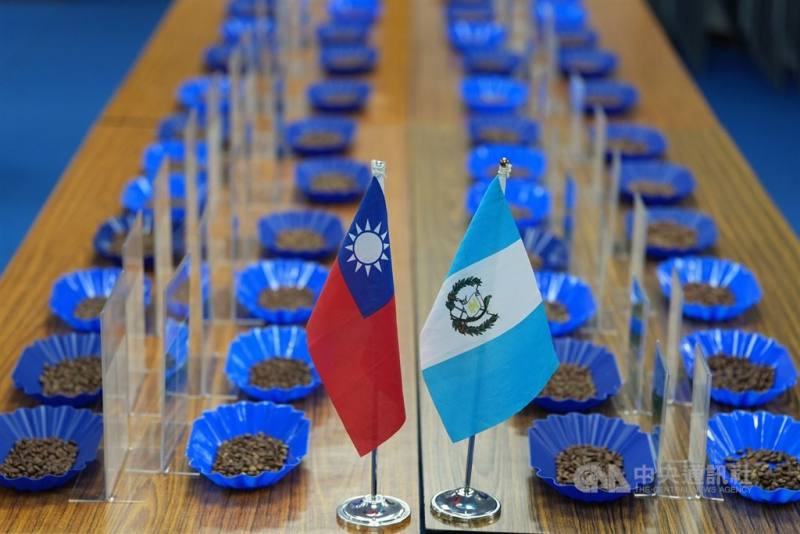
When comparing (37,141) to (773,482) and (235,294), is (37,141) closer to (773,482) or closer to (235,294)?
(235,294)

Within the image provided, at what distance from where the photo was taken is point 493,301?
7.25 ft

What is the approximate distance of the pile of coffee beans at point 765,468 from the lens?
2.38m

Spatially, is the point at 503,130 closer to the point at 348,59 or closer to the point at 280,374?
the point at 348,59

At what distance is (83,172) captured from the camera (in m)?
4.11

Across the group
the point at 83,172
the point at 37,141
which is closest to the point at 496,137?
the point at 83,172

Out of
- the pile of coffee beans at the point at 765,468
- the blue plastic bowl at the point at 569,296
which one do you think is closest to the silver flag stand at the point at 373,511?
the pile of coffee beans at the point at 765,468

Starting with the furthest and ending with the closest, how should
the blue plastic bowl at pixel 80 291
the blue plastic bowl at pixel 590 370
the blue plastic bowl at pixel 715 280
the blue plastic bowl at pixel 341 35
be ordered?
1. the blue plastic bowl at pixel 341 35
2. the blue plastic bowl at pixel 715 280
3. the blue plastic bowl at pixel 80 291
4. the blue plastic bowl at pixel 590 370

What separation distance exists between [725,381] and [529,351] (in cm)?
71

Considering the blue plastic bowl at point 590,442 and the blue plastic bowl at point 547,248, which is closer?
the blue plastic bowl at point 590,442

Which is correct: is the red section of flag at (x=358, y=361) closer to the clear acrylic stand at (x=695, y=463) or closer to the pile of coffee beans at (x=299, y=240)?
the clear acrylic stand at (x=695, y=463)

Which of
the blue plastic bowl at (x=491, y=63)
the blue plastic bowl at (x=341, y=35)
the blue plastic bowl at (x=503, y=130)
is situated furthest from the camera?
the blue plastic bowl at (x=341, y=35)

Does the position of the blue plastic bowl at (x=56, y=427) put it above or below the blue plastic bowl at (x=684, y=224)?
below

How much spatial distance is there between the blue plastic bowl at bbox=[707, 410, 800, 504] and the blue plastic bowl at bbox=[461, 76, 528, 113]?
2.35 metres

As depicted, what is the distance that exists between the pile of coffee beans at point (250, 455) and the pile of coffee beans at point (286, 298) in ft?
2.16
